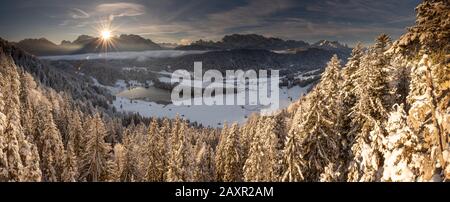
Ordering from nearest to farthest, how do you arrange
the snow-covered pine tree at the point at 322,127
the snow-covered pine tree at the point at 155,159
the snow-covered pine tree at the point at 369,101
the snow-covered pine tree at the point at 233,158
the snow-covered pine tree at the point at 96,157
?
the snow-covered pine tree at the point at 369,101
the snow-covered pine tree at the point at 322,127
the snow-covered pine tree at the point at 96,157
the snow-covered pine tree at the point at 155,159
the snow-covered pine tree at the point at 233,158

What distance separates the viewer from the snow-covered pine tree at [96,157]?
35750 mm

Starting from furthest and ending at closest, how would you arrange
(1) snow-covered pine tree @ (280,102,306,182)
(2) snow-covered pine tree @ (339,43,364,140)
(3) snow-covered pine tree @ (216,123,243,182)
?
(3) snow-covered pine tree @ (216,123,243,182)
(2) snow-covered pine tree @ (339,43,364,140)
(1) snow-covered pine tree @ (280,102,306,182)

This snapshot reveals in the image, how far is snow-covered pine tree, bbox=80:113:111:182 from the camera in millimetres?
35750

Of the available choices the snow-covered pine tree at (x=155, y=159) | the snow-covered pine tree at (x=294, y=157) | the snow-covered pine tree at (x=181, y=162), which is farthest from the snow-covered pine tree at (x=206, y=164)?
the snow-covered pine tree at (x=294, y=157)

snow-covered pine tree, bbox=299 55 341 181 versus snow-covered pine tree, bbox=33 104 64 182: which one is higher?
snow-covered pine tree, bbox=299 55 341 181

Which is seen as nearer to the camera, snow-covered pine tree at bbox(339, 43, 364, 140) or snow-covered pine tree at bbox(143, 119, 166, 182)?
snow-covered pine tree at bbox(339, 43, 364, 140)

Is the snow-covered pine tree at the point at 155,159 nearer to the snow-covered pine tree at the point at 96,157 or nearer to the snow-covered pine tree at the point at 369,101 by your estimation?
the snow-covered pine tree at the point at 96,157

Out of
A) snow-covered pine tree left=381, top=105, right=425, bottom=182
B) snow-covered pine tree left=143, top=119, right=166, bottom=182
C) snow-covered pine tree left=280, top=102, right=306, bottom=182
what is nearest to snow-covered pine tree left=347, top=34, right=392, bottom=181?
snow-covered pine tree left=280, top=102, right=306, bottom=182

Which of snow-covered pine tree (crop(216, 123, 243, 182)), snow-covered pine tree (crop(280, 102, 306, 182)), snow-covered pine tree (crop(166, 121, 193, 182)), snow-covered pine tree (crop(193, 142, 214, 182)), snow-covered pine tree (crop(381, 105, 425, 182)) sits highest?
snow-covered pine tree (crop(381, 105, 425, 182))

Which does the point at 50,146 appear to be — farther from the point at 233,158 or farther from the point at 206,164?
the point at 206,164

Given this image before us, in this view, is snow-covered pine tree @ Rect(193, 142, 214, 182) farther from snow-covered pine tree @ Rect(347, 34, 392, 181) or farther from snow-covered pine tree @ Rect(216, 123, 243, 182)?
snow-covered pine tree @ Rect(347, 34, 392, 181)
